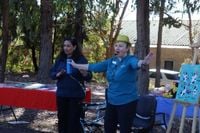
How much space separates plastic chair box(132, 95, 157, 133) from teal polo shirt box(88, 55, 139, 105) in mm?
654

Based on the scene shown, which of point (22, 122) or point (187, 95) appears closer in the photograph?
point (187, 95)

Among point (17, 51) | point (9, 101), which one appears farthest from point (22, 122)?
point (17, 51)

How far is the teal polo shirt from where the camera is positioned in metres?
5.77

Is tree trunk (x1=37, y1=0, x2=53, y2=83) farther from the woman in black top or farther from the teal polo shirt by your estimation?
the teal polo shirt

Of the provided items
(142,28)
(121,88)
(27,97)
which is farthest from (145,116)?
(142,28)

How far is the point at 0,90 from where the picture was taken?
28.0 feet

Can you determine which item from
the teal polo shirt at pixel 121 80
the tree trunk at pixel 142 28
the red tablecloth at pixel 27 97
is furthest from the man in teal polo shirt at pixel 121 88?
the tree trunk at pixel 142 28

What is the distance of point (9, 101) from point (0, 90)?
0.83ft

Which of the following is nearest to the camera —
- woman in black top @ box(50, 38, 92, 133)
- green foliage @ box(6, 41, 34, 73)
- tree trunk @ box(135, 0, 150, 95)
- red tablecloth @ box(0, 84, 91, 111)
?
woman in black top @ box(50, 38, 92, 133)

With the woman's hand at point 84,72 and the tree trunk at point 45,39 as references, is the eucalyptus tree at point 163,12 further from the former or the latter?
the woman's hand at point 84,72

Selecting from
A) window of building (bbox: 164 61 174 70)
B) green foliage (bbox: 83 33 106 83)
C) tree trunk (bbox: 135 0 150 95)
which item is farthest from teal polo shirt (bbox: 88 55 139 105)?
window of building (bbox: 164 61 174 70)

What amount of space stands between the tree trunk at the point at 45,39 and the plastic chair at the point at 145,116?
7027 millimetres

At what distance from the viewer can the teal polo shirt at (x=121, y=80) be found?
577cm

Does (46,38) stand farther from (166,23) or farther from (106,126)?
(106,126)
